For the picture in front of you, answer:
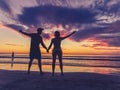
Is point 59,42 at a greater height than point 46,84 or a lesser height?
greater

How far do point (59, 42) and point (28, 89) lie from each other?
4.88 metres

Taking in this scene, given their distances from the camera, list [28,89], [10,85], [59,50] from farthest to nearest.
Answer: [59,50]
[10,85]
[28,89]

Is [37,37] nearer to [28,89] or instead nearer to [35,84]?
[35,84]

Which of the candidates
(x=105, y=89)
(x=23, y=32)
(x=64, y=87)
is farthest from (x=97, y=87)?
(x=23, y=32)

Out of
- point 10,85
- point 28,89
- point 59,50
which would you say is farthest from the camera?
point 59,50

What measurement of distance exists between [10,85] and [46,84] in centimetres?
142

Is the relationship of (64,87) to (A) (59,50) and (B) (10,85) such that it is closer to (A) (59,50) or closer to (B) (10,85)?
(B) (10,85)

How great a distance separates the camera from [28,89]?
1062 centimetres

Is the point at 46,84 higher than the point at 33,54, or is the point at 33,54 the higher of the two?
the point at 33,54

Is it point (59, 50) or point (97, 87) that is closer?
point (97, 87)

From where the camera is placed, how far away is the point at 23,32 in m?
15.5

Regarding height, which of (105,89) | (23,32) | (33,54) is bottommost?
(105,89)

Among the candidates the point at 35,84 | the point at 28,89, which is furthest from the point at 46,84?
the point at 28,89

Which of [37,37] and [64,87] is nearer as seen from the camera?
[64,87]
